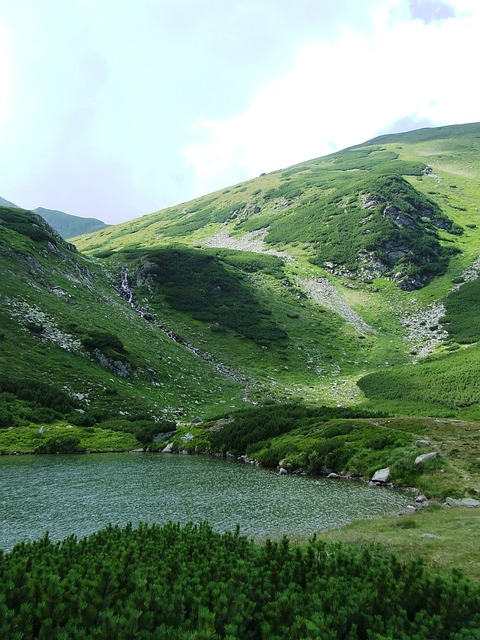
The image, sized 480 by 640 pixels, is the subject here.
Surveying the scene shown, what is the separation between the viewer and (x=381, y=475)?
28.7 m

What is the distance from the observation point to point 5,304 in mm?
62781

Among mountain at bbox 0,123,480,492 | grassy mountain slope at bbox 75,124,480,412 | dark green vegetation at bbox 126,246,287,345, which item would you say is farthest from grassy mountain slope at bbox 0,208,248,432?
dark green vegetation at bbox 126,246,287,345

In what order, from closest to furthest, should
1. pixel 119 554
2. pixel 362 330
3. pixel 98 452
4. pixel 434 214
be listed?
pixel 119 554
pixel 98 452
pixel 362 330
pixel 434 214

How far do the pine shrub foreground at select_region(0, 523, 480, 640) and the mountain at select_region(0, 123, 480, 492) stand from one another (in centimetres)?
1973

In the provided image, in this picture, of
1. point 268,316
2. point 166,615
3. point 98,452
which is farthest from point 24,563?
point 268,316

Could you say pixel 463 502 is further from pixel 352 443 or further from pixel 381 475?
pixel 352 443

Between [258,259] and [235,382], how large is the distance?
8155cm

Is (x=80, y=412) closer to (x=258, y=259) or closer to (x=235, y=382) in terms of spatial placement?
(x=235, y=382)

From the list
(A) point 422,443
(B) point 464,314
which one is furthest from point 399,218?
(A) point 422,443

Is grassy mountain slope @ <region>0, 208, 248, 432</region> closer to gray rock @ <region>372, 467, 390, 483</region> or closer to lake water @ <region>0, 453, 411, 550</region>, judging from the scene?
lake water @ <region>0, 453, 411, 550</region>

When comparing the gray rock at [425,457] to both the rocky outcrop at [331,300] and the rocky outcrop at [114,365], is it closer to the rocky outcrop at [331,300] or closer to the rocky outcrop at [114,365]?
the rocky outcrop at [114,365]

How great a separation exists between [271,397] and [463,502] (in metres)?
44.7

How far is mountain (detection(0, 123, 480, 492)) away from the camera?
161 ft

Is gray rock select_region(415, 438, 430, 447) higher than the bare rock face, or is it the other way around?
the bare rock face
